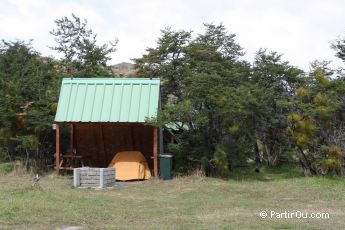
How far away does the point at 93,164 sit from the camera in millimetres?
20391

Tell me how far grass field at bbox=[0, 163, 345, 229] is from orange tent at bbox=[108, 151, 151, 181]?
97 cm

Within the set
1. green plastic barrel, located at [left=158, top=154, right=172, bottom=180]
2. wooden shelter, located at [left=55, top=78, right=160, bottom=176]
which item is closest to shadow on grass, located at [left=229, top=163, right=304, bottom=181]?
green plastic barrel, located at [left=158, top=154, right=172, bottom=180]

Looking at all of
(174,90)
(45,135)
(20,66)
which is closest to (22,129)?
(45,135)

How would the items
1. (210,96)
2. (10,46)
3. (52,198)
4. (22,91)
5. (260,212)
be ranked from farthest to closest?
(10,46), (22,91), (210,96), (52,198), (260,212)

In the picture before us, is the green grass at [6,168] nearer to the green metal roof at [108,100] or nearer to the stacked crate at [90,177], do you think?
the green metal roof at [108,100]

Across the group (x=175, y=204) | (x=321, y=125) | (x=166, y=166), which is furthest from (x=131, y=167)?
(x=321, y=125)

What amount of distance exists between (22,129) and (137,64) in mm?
7609

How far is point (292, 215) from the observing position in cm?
1006

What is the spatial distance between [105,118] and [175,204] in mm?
6863

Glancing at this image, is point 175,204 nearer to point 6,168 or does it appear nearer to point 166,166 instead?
point 166,166

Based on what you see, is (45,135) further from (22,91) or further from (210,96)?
(210,96)

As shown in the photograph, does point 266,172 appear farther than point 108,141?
Yes

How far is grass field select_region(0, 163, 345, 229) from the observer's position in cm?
902

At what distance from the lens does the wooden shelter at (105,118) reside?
17938mm
